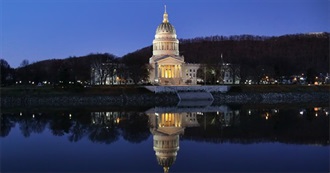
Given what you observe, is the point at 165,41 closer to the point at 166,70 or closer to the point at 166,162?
the point at 166,70

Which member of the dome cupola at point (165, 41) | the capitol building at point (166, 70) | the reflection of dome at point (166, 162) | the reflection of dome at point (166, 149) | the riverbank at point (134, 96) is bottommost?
the reflection of dome at point (166, 162)

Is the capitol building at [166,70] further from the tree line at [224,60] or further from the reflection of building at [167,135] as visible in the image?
the reflection of building at [167,135]

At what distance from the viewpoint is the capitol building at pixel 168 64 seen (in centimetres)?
8269

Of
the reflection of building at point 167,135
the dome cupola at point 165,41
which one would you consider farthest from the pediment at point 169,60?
the reflection of building at point 167,135

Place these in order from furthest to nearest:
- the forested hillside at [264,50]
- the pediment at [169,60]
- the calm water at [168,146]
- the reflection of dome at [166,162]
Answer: the forested hillside at [264,50] < the pediment at [169,60] < the calm water at [168,146] < the reflection of dome at [166,162]

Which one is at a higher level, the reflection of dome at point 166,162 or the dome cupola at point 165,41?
the dome cupola at point 165,41

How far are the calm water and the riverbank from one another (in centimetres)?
2141

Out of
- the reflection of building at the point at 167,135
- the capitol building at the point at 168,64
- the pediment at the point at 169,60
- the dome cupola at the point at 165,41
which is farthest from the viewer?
the dome cupola at the point at 165,41

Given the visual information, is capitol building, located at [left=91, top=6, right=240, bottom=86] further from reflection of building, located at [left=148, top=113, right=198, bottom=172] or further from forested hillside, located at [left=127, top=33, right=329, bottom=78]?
reflection of building, located at [left=148, top=113, right=198, bottom=172]

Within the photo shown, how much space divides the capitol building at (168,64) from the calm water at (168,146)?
52.8m

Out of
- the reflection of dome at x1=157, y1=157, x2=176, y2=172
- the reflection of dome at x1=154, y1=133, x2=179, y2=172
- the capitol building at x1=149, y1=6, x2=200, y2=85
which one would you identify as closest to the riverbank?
the capitol building at x1=149, y1=6, x2=200, y2=85

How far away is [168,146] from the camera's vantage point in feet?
64.0

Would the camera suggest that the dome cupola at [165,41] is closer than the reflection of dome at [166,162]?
No

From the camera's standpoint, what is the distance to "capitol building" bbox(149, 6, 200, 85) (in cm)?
8269
